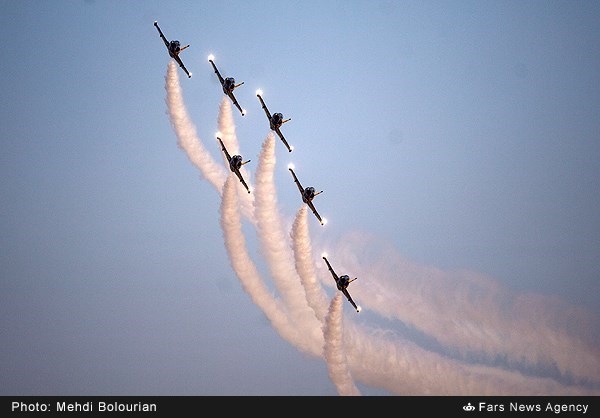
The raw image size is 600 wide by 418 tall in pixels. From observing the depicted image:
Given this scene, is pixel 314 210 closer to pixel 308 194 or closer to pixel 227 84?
pixel 308 194

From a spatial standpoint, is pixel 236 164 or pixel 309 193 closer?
pixel 236 164

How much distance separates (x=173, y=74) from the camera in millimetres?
97375

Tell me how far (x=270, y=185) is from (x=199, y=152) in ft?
46.0

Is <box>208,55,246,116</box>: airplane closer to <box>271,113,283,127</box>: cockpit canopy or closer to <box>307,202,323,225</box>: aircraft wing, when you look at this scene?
<box>271,113,283,127</box>: cockpit canopy

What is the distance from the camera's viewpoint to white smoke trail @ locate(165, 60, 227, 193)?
97938mm

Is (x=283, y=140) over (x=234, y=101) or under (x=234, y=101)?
under

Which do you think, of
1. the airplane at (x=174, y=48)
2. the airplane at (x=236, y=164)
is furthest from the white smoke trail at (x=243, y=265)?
the airplane at (x=174, y=48)

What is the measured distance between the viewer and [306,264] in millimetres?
91438

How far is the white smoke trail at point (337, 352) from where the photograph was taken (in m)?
88.6

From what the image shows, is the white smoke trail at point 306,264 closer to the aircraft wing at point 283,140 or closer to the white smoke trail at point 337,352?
the white smoke trail at point 337,352

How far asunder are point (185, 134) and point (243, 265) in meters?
22.5
